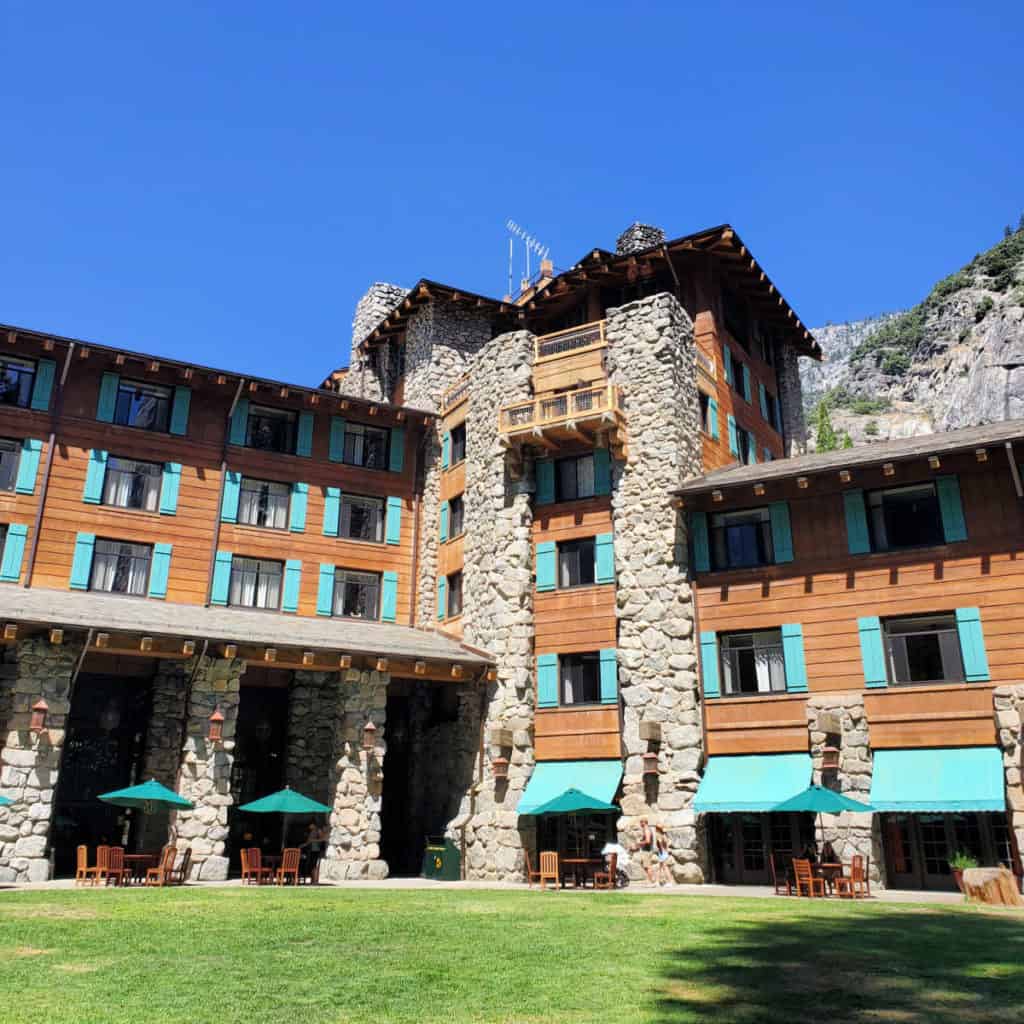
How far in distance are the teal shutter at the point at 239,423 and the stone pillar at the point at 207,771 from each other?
8577 mm

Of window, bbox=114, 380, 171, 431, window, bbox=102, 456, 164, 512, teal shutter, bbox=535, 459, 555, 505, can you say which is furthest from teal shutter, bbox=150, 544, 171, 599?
teal shutter, bbox=535, 459, 555, 505

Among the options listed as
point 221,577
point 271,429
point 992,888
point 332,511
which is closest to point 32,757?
point 221,577

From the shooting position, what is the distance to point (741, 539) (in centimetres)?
2533

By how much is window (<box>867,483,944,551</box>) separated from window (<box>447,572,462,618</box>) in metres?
13.0

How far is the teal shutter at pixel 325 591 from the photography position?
29.5 m

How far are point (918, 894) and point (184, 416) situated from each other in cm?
2413

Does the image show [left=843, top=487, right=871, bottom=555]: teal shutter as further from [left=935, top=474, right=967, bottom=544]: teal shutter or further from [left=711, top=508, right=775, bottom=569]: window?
[left=711, top=508, right=775, bottom=569]: window

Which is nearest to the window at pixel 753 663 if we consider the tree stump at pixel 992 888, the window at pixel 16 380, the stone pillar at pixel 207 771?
the tree stump at pixel 992 888

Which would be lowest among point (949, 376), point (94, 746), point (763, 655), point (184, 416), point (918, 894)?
point (918, 894)

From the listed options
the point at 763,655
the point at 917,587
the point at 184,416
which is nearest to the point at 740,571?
the point at 763,655

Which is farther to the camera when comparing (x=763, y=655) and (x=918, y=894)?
(x=763, y=655)

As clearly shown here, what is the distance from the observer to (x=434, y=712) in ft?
98.7

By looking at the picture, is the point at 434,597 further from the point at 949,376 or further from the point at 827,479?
the point at 949,376

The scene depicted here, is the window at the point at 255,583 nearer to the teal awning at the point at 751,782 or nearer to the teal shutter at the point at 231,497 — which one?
the teal shutter at the point at 231,497
